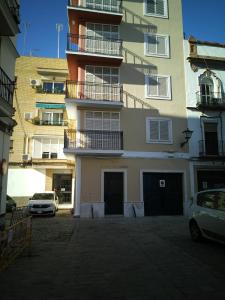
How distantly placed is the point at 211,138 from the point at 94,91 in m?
9.27

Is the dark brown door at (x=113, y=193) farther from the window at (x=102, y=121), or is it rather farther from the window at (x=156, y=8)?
the window at (x=156, y=8)

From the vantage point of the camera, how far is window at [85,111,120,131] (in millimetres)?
19031

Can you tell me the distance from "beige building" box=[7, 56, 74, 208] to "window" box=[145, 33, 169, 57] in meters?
9.25

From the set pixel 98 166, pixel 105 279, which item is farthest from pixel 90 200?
pixel 105 279

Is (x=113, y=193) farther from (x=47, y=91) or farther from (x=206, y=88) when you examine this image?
(x=47, y=91)

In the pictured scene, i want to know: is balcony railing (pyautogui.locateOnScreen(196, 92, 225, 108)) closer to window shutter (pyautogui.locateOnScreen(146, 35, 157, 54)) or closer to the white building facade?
the white building facade

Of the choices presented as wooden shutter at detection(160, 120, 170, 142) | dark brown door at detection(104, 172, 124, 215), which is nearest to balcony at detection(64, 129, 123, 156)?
dark brown door at detection(104, 172, 124, 215)

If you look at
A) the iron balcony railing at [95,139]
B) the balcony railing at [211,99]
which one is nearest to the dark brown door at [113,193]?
the iron balcony railing at [95,139]

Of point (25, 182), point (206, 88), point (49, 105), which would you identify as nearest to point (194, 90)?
point (206, 88)

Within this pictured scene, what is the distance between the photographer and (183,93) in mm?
20750

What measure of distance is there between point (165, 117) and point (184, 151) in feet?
9.03

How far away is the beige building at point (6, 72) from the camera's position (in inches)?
397

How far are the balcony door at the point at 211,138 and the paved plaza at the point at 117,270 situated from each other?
11.8m

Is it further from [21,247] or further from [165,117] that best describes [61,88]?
[21,247]
